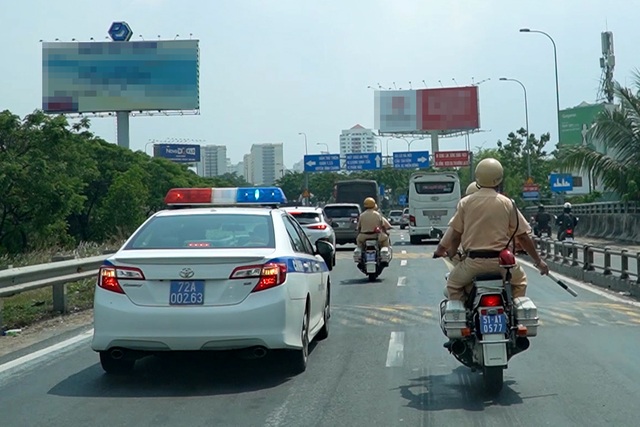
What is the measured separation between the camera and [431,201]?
39875 mm

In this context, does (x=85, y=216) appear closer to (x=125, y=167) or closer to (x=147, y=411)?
(x=125, y=167)

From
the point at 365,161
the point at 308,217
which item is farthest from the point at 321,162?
the point at 308,217

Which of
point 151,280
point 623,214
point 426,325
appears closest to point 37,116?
point 623,214

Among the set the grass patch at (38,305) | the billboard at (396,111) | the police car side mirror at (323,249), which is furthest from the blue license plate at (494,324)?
the billboard at (396,111)

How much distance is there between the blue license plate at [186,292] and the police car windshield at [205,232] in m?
0.54

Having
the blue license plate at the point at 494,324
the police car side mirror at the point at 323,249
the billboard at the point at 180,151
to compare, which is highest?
the billboard at the point at 180,151

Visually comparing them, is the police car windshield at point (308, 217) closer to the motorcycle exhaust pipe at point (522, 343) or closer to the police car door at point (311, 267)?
the police car door at point (311, 267)

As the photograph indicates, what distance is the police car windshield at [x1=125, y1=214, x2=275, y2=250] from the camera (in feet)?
27.0

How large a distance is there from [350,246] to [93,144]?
2686 centimetres

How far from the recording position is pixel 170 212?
8.98 meters

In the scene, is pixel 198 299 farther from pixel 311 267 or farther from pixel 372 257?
pixel 372 257

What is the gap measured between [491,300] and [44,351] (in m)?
5.15

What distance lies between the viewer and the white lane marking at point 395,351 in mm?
8977

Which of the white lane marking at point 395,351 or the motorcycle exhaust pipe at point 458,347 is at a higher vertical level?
the motorcycle exhaust pipe at point 458,347
